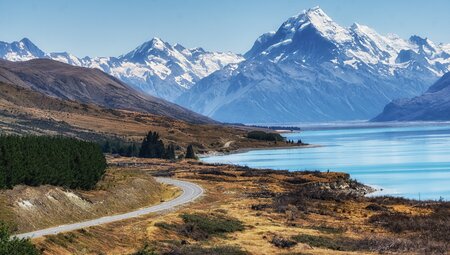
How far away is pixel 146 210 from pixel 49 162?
11.0 meters

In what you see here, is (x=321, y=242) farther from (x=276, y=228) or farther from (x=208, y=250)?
(x=208, y=250)

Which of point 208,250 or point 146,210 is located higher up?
point 146,210

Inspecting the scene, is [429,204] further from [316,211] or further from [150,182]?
[150,182]

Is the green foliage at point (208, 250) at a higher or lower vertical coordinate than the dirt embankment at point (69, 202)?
lower

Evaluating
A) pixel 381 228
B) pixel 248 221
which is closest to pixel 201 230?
pixel 248 221

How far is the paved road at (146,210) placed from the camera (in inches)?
2225

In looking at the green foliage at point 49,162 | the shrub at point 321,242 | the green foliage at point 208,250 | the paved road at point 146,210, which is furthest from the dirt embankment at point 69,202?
the shrub at point 321,242

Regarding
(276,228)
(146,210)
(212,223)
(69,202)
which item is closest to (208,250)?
(212,223)

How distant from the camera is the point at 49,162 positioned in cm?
7462

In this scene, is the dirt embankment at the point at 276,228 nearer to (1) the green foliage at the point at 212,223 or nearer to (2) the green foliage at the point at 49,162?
(1) the green foliage at the point at 212,223

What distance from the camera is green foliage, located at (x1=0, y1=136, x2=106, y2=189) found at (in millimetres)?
66938

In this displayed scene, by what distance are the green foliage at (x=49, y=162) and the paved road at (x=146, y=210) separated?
7.93 meters

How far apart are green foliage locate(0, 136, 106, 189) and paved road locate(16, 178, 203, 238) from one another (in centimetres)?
793

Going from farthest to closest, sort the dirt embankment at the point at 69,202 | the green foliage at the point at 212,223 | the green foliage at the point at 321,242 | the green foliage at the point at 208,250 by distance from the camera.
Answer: the green foliage at the point at 212,223, the green foliage at the point at 321,242, the dirt embankment at the point at 69,202, the green foliage at the point at 208,250
